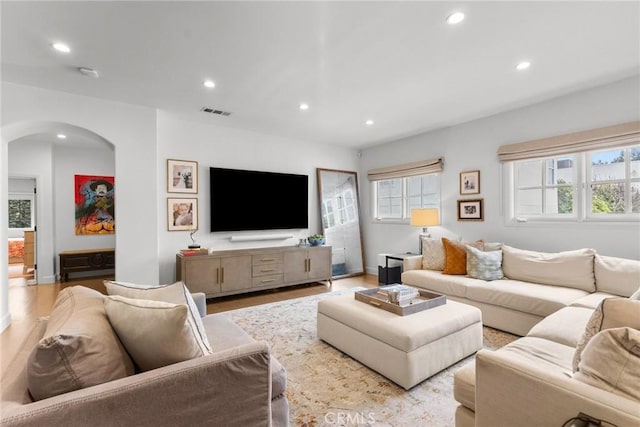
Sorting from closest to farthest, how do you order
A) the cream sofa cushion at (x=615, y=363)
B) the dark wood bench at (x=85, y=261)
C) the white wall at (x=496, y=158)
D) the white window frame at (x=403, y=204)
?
the cream sofa cushion at (x=615, y=363) < the white wall at (x=496, y=158) < the white window frame at (x=403, y=204) < the dark wood bench at (x=85, y=261)

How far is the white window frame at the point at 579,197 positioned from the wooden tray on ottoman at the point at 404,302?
2.08 meters

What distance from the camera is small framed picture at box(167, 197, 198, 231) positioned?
4195 mm

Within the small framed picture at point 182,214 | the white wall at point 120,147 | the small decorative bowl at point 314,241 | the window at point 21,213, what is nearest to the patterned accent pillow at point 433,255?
the small decorative bowl at point 314,241

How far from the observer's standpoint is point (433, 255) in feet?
13.0

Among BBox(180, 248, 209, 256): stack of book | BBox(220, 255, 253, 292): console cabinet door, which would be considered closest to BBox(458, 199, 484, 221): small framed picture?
BBox(220, 255, 253, 292): console cabinet door

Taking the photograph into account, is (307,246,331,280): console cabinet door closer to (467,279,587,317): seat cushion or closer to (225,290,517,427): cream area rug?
(225,290,517,427): cream area rug

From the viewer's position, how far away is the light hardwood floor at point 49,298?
3119mm

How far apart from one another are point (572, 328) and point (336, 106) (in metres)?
3.12

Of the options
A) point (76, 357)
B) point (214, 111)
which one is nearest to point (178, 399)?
point (76, 357)

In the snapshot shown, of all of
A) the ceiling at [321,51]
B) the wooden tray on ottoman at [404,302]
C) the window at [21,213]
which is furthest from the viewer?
the window at [21,213]

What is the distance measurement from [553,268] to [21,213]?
12.9 meters

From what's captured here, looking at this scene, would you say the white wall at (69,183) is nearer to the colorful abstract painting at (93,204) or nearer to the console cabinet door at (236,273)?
the colorful abstract painting at (93,204)

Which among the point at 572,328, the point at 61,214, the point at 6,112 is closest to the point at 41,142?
the point at 61,214

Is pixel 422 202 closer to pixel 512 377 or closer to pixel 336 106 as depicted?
pixel 336 106
